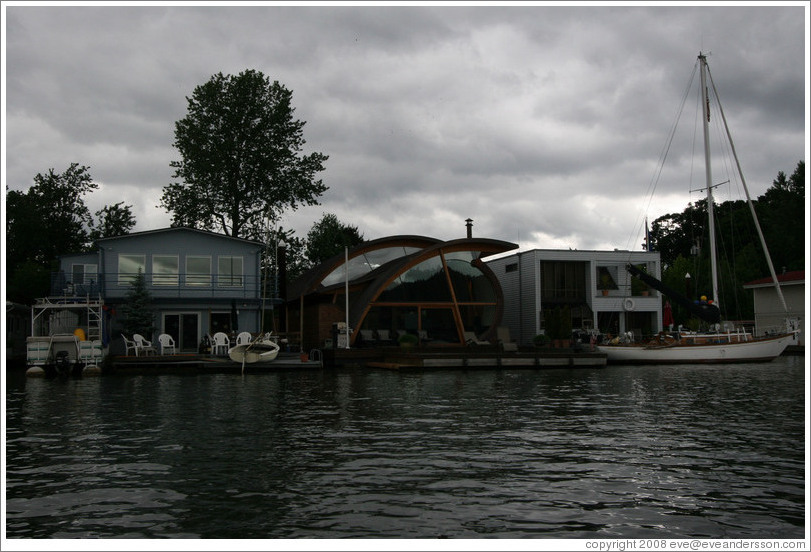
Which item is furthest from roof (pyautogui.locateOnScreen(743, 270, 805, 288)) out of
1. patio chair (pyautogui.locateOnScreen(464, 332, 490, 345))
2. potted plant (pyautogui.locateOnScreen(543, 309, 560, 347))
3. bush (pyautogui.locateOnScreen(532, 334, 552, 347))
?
patio chair (pyautogui.locateOnScreen(464, 332, 490, 345))

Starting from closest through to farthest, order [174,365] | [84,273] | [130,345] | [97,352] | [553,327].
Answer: [97,352]
[174,365]
[130,345]
[84,273]
[553,327]

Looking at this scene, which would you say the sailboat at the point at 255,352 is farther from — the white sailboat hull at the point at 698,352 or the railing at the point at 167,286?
the white sailboat hull at the point at 698,352

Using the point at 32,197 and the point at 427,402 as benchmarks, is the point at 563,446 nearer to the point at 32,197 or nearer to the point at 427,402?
the point at 427,402

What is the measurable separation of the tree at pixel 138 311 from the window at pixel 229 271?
412cm

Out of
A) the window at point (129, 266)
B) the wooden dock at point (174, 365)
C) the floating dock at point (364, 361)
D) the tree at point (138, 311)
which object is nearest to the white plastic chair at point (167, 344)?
the tree at point (138, 311)

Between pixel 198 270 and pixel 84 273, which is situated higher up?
pixel 198 270

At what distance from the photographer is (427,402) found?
65.2 ft

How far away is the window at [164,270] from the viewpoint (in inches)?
1475

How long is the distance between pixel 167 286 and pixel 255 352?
7.91 meters

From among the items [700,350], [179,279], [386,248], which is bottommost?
[700,350]

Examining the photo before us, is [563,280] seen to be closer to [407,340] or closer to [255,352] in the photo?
[407,340]

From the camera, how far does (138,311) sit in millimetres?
35062

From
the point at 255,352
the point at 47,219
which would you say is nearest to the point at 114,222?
the point at 47,219

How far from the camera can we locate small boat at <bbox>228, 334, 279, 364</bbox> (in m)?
31.5
